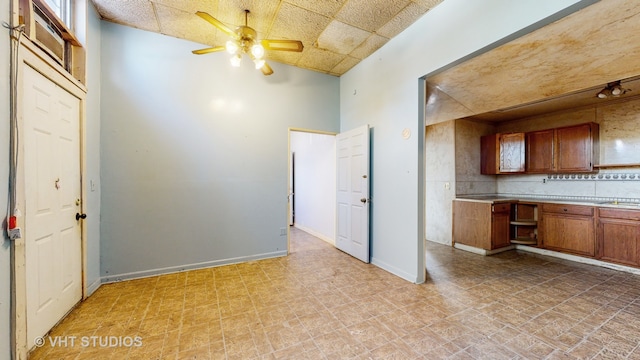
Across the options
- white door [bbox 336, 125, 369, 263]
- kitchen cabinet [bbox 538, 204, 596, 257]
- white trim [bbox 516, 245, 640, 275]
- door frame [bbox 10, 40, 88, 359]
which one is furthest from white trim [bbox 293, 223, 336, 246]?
door frame [bbox 10, 40, 88, 359]

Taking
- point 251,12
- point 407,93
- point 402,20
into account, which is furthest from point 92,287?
point 402,20

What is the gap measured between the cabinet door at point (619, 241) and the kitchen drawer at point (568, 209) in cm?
19

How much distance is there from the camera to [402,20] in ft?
9.60

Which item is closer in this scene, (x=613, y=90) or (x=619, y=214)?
(x=613, y=90)

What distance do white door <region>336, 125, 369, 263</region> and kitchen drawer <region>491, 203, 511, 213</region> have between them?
2.35m

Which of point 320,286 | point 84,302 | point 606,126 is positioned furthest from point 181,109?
point 606,126

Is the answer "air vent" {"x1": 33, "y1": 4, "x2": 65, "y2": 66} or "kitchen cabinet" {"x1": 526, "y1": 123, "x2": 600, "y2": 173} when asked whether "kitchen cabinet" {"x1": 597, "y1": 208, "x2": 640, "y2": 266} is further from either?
"air vent" {"x1": 33, "y1": 4, "x2": 65, "y2": 66}

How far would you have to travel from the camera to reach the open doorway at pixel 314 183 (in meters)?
4.95

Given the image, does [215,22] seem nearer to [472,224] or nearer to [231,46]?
[231,46]

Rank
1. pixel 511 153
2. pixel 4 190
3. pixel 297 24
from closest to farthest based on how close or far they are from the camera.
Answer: pixel 4 190 < pixel 297 24 < pixel 511 153

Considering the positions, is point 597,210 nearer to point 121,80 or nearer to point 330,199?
point 330,199

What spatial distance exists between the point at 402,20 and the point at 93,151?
397 centimetres

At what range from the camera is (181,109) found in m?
3.36

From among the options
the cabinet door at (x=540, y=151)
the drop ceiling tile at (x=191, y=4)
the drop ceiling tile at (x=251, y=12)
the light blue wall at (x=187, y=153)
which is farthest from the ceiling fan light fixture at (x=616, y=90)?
the drop ceiling tile at (x=191, y=4)
